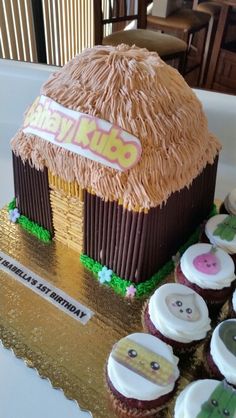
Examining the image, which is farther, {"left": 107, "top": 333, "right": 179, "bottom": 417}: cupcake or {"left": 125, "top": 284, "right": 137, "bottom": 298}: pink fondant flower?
{"left": 125, "top": 284, "right": 137, "bottom": 298}: pink fondant flower

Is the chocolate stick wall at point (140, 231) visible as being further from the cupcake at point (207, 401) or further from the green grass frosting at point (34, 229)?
the cupcake at point (207, 401)

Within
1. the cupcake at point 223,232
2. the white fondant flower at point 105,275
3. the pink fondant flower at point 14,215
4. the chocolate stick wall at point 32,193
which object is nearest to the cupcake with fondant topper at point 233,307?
the cupcake at point 223,232

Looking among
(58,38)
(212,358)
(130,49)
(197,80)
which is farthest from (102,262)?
(197,80)

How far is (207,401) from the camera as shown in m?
0.73

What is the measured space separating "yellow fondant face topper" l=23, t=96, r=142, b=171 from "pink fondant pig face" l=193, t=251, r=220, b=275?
0.26 m

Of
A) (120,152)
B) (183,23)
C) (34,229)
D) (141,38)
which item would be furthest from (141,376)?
(183,23)

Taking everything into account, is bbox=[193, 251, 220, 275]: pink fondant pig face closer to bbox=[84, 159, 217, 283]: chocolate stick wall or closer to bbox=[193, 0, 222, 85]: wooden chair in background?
bbox=[84, 159, 217, 283]: chocolate stick wall

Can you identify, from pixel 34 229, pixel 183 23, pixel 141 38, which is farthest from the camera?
pixel 183 23

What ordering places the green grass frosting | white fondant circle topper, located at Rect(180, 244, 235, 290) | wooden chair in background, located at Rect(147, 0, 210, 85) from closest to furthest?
white fondant circle topper, located at Rect(180, 244, 235, 290) < the green grass frosting < wooden chair in background, located at Rect(147, 0, 210, 85)

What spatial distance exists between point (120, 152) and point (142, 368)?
1.29 feet

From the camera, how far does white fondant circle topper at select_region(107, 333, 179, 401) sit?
0.76 meters

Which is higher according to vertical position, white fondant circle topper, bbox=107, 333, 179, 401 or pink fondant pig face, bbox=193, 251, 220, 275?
pink fondant pig face, bbox=193, 251, 220, 275

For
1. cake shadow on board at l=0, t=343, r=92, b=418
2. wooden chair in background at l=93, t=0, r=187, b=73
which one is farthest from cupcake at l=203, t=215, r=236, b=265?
wooden chair in background at l=93, t=0, r=187, b=73

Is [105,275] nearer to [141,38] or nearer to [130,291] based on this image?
[130,291]
